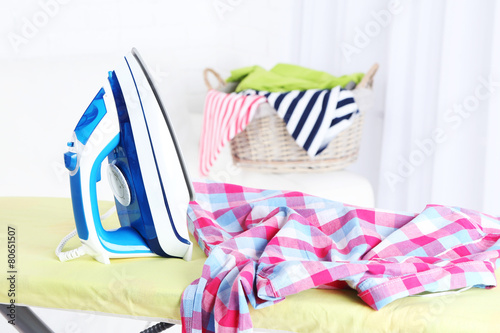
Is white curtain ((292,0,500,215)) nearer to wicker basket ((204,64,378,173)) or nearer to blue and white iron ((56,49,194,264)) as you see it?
wicker basket ((204,64,378,173))

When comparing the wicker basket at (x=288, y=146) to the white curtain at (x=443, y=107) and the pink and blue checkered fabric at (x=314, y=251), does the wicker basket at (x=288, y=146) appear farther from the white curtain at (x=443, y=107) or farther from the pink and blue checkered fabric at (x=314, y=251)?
the pink and blue checkered fabric at (x=314, y=251)

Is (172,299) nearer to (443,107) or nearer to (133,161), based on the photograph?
(133,161)

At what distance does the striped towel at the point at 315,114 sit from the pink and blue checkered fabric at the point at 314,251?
708 millimetres

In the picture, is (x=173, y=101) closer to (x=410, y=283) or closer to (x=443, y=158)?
(x=443, y=158)

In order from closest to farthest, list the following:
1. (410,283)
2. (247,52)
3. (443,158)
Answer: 1. (410,283)
2. (443,158)
3. (247,52)

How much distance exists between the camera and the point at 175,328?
1.63 meters

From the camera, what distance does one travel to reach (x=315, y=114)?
5.32ft

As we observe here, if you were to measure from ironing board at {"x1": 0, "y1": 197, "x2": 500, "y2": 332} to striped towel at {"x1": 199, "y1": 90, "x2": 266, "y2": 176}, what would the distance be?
2.95ft

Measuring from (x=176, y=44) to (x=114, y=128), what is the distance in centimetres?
140

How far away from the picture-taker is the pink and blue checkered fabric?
61 cm

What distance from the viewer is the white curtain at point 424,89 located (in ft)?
5.44

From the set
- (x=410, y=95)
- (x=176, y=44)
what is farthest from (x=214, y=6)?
(x=410, y=95)

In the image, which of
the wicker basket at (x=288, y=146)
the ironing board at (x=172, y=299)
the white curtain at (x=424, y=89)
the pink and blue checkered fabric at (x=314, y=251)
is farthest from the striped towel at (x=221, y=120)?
the ironing board at (x=172, y=299)

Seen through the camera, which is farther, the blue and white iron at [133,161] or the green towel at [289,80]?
the green towel at [289,80]
